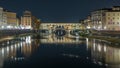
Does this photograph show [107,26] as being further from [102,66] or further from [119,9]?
[102,66]

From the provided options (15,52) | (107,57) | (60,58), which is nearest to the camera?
(107,57)

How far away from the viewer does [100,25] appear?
172750 millimetres

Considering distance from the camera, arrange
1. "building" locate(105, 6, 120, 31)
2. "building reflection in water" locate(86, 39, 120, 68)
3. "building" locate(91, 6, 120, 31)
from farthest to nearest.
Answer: "building" locate(105, 6, 120, 31)
"building" locate(91, 6, 120, 31)
"building reflection in water" locate(86, 39, 120, 68)

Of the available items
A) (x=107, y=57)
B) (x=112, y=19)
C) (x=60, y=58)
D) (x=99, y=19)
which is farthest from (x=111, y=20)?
(x=60, y=58)

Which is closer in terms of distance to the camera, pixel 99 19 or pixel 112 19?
pixel 112 19

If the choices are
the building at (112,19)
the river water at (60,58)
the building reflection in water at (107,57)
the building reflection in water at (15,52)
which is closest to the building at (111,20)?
the building at (112,19)

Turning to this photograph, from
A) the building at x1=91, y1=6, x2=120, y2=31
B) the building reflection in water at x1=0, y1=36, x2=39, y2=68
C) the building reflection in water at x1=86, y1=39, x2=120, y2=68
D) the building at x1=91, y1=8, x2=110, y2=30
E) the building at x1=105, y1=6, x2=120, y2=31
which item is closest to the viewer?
the building reflection in water at x1=86, y1=39, x2=120, y2=68

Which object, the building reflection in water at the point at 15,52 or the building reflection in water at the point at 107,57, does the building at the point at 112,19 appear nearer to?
the building reflection in water at the point at 15,52

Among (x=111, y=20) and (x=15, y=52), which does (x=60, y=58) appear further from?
(x=111, y=20)

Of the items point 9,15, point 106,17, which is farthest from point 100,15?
point 9,15

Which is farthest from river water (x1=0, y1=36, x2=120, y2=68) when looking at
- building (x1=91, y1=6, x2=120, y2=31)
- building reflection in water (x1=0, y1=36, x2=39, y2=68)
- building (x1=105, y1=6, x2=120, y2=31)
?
building (x1=105, y1=6, x2=120, y2=31)

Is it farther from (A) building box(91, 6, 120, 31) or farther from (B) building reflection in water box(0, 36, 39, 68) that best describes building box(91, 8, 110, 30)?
(B) building reflection in water box(0, 36, 39, 68)

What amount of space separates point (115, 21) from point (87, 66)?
5102 inches

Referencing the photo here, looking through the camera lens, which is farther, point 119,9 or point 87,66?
point 119,9
